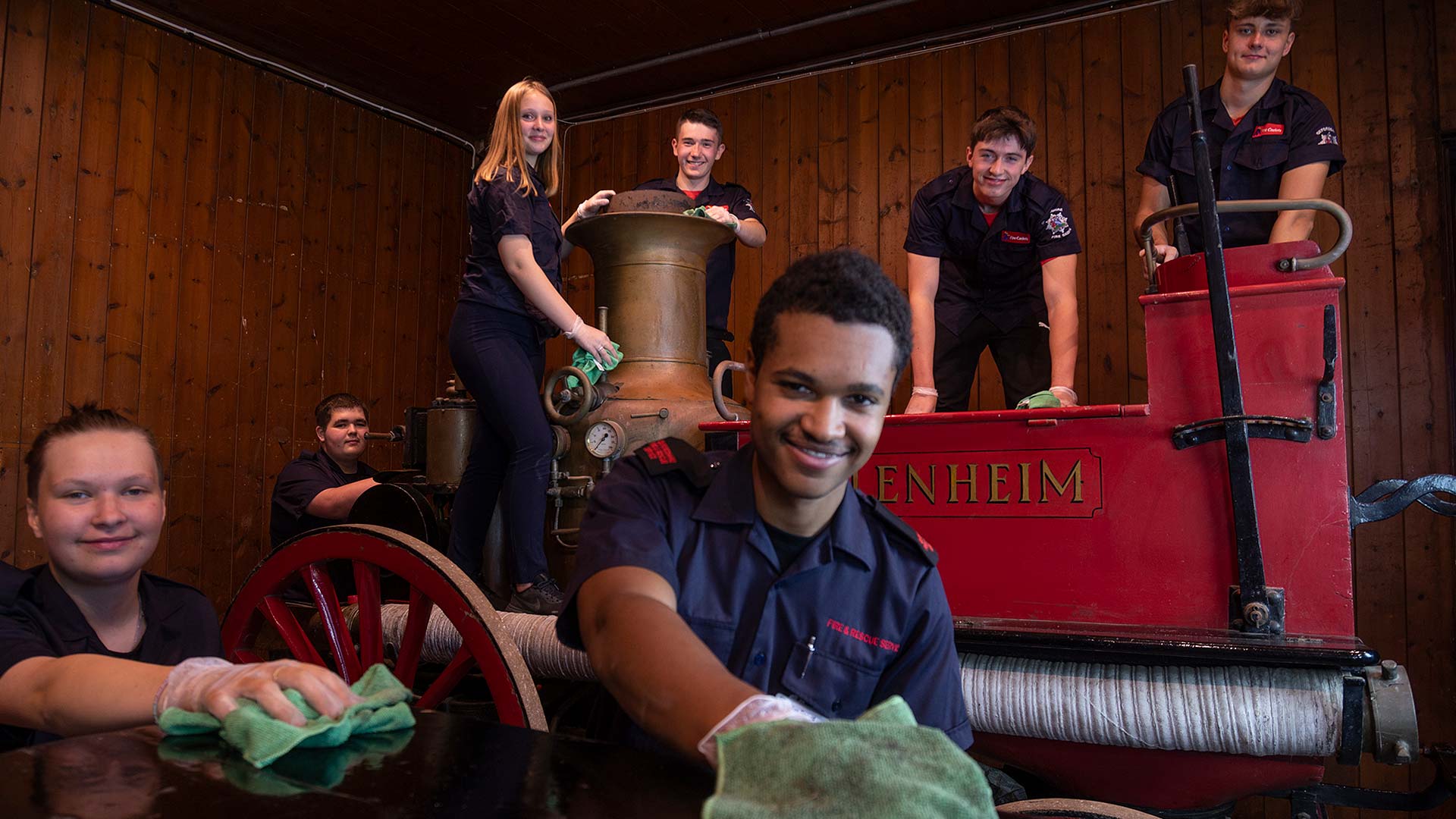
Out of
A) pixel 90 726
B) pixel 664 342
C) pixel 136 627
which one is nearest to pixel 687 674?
pixel 90 726

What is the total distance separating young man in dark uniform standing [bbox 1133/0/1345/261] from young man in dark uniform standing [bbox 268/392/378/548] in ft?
10.0

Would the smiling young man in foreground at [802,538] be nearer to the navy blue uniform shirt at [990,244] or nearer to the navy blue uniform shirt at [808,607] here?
the navy blue uniform shirt at [808,607]

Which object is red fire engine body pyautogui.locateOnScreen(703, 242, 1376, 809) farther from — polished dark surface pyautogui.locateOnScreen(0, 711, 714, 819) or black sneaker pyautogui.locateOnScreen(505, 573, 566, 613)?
polished dark surface pyautogui.locateOnScreen(0, 711, 714, 819)

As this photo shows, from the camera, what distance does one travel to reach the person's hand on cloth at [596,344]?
329 centimetres

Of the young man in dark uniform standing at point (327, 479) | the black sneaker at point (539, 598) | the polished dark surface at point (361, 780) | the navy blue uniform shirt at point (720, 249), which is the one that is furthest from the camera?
the navy blue uniform shirt at point (720, 249)

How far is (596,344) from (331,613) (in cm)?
125

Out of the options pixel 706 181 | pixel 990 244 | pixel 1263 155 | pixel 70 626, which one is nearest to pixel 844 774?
pixel 70 626

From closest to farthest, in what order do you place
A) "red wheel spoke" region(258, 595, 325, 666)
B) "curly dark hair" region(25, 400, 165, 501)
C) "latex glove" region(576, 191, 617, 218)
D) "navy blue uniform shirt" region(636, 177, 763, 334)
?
"curly dark hair" region(25, 400, 165, 501) < "red wheel spoke" region(258, 595, 325, 666) < "latex glove" region(576, 191, 617, 218) < "navy blue uniform shirt" region(636, 177, 763, 334)

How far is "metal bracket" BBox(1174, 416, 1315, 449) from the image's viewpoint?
230 cm

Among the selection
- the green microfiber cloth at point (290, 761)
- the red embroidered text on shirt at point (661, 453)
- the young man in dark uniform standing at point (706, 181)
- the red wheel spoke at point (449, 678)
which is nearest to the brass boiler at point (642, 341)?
the young man in dark uniform standing at point (706, 181)

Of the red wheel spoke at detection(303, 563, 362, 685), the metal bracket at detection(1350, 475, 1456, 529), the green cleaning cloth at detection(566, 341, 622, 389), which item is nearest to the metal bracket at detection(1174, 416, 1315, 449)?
the metal bracket at detection(1350, 475, 1456, 529)

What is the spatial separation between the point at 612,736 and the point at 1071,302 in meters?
2.34

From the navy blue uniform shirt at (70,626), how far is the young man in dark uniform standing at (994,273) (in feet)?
6.91

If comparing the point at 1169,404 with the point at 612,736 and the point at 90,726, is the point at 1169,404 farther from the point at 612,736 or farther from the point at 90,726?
the point at 90,726
